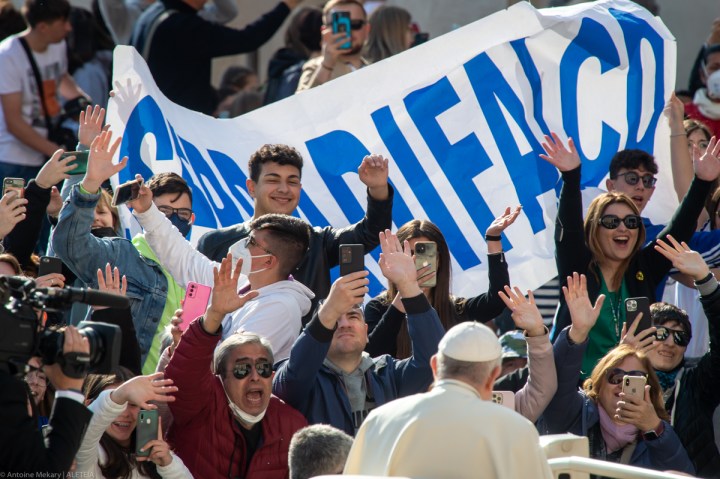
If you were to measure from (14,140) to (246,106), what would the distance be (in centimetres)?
247

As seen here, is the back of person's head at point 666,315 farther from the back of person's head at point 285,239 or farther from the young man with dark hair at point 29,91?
the young man with dark hair at point 29,91

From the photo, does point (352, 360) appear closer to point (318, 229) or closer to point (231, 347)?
point (231, 347)

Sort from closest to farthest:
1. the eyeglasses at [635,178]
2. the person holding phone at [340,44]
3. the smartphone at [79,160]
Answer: the smartphone at [79,160]
the eyeglasses at [635,178]
the person holding phone at [340,44]

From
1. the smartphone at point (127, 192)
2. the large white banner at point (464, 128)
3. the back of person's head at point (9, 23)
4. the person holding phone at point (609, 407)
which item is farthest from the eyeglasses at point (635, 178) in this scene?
the back of person's head at point (9, 23)

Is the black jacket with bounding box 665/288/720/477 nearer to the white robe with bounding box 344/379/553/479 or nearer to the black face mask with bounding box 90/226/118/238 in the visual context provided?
the white robe with bounding box 344/379/553/479

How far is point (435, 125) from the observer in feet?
26.5

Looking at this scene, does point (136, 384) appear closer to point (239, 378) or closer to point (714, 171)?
point (239, 378)

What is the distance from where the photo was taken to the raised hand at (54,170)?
21.4ft

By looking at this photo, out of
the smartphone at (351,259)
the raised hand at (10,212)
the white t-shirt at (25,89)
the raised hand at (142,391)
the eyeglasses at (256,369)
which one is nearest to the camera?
the raised hand at (142,391)

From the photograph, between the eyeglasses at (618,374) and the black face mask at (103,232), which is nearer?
the eyeglasses at (618,374)

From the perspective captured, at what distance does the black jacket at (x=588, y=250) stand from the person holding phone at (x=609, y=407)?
0.64m

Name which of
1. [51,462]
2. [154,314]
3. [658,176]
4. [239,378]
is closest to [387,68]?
[658,176]

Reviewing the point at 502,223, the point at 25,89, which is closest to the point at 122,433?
the point at 502,223

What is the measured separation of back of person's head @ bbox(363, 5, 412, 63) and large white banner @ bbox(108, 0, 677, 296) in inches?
60.9
